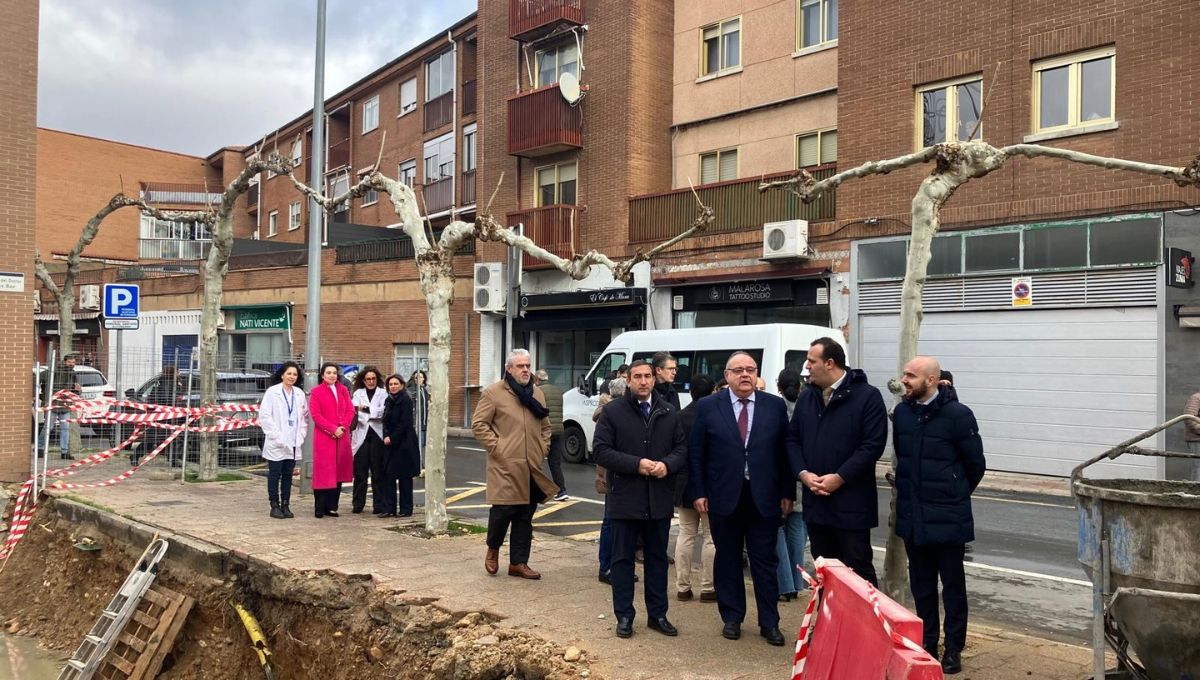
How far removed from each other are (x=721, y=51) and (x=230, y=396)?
13.4 metres

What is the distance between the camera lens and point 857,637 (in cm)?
418

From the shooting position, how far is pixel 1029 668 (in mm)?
5398

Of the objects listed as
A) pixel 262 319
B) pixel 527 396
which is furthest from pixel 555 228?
pixel 527 396

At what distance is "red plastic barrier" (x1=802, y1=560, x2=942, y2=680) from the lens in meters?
3.67

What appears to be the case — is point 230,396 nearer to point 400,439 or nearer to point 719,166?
point 400,439

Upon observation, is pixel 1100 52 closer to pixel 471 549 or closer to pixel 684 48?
pixel 684 48

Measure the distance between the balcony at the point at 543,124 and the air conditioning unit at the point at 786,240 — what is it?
685 cm

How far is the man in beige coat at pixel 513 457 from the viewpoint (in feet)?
24.5

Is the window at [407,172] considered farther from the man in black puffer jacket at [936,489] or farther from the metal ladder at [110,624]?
the man in black puffer jacket at [936,489]

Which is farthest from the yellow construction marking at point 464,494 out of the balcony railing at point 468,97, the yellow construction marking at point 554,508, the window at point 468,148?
the balcony railing at point 468,97

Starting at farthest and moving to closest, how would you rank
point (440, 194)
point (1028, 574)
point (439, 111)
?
point (439, 111) < point (440, 194) < point (1028, 574)

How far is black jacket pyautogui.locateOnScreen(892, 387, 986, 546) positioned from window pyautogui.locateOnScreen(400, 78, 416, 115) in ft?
101

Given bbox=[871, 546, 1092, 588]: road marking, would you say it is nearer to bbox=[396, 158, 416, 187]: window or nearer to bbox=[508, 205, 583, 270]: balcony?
bbox=[508, 205, 583, 270]: balcony

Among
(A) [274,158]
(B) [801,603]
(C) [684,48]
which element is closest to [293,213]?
(C) [684,48]
